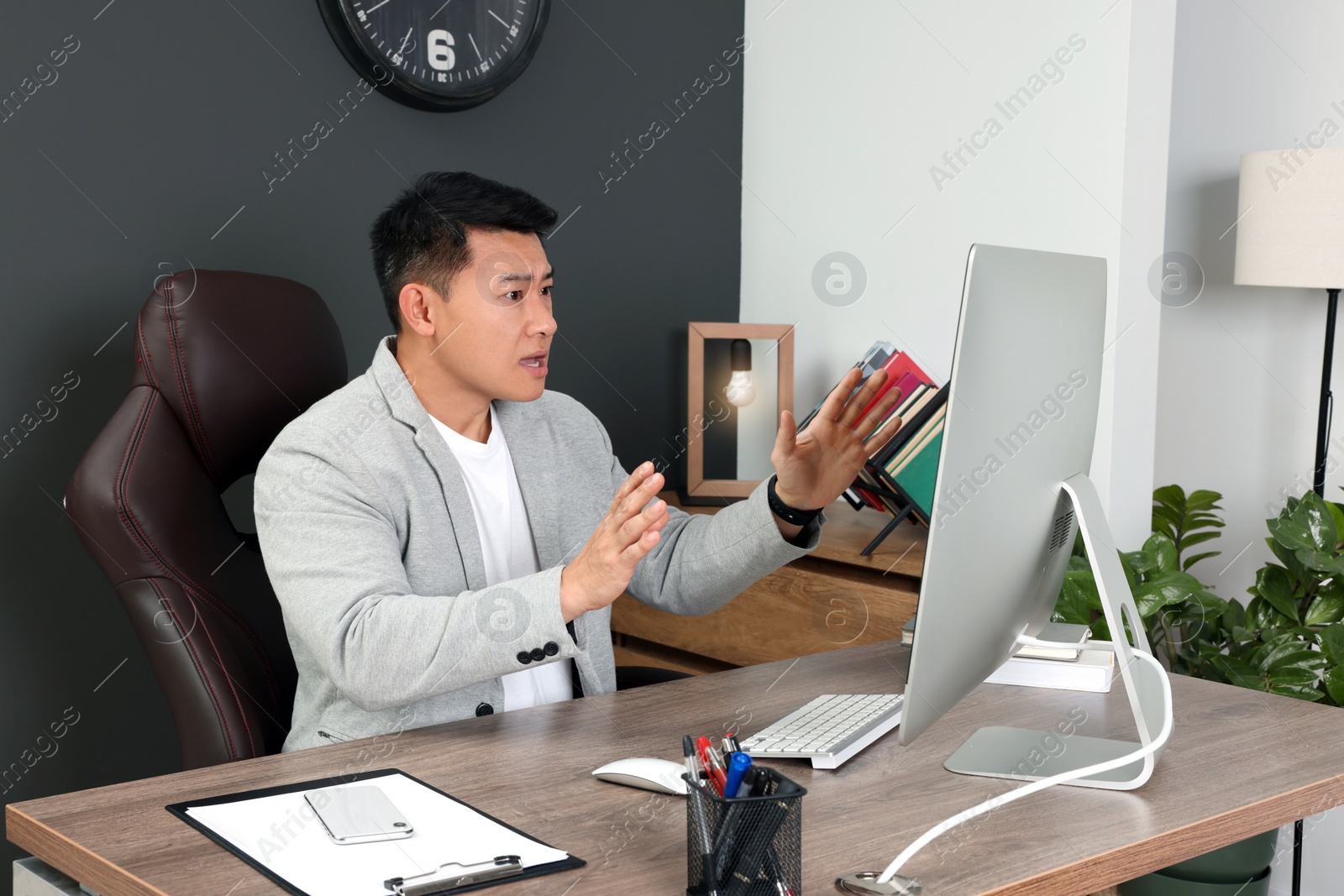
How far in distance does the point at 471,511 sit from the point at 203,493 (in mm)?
346

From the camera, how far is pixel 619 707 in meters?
1.33

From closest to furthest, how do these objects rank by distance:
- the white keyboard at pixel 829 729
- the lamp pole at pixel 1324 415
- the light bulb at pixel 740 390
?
the white keyboard at pixel 829 729 → the lamp pole at pixel 1324 415 → the light bulb at pixel 740 390

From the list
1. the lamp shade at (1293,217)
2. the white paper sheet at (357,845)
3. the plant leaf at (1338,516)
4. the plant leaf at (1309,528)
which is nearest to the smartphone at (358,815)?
the white paper sheet at (357,845)

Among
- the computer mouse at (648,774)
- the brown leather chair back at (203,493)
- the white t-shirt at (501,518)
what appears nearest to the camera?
the computer mouse at (648,774)

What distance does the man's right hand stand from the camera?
1.18 metres

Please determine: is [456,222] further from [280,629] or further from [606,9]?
[606,9]

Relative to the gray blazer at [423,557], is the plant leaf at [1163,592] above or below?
below

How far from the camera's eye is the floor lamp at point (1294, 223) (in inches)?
85.3

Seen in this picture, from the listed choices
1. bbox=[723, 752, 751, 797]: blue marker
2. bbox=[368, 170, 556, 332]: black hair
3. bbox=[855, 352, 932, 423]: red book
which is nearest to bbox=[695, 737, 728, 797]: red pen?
bbox=[723, 752, 751, 797]: blue marker

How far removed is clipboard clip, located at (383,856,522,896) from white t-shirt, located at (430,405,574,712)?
77cm

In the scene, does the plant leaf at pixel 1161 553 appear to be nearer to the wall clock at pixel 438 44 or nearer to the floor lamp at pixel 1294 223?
the floor lamp at pixel 1294 223

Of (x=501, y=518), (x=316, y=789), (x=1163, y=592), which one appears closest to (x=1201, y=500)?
(x=1163, y=592)

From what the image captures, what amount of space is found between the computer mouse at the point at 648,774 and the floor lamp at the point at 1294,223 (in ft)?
5.79

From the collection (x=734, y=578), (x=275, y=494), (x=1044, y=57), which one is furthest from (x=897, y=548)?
(x=275, y=494)
